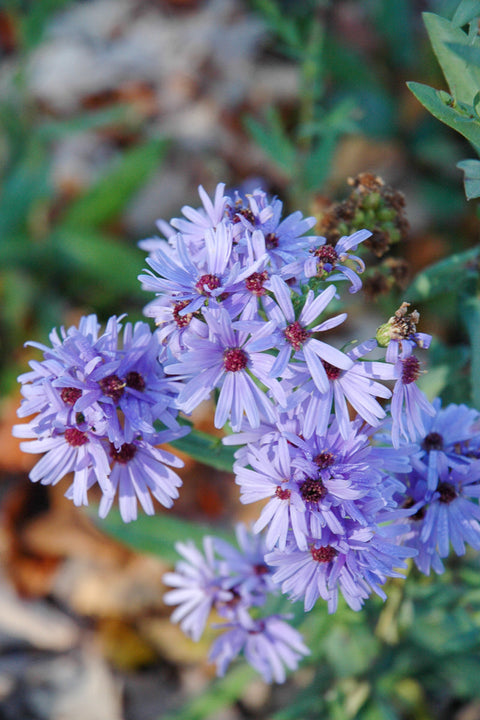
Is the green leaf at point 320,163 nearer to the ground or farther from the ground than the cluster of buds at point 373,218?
nearer to the ground

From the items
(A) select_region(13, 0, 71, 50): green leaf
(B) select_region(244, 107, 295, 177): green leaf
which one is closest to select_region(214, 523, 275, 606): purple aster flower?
(B) select_region(244, 107, 295, 177): green leaf

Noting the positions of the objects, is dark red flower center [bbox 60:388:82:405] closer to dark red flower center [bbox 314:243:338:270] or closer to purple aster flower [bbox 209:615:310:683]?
dark red flower center [bbox 314:243:338:270]

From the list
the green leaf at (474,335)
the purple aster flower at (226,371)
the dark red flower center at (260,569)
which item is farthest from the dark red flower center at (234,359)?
the dark red flower center at (260,569)

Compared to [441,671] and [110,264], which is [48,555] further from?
[441,671]

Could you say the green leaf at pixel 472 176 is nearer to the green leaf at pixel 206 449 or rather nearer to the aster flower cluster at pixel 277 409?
the aster flower cluster at pixel 277 409

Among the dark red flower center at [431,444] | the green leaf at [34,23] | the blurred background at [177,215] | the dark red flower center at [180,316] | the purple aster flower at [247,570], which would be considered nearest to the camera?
the dark red flower center at [180,316]
